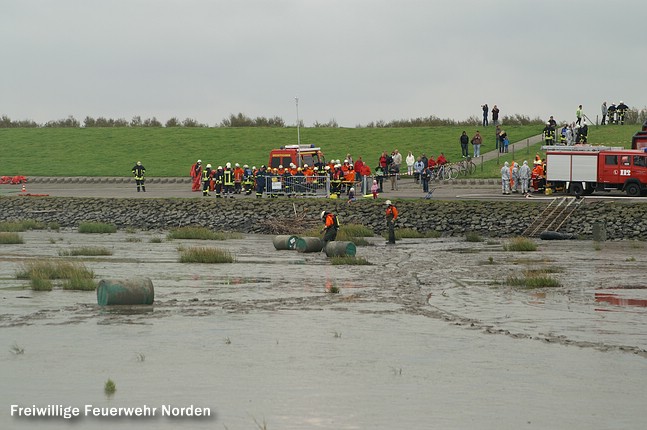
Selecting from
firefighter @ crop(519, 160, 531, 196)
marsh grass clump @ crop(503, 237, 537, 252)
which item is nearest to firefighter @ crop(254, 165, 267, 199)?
Answer: firefighter @ crop(519, 160, 531, 196)

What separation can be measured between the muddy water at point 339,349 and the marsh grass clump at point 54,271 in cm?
54

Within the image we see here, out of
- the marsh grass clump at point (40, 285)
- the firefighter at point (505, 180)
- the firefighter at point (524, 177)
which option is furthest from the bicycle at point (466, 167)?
the marsh grass clump at point (40, 285)

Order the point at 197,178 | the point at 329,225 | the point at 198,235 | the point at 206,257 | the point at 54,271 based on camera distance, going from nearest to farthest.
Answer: the point at 54,271
the point at 206,257
the point at 329,225
the point at 198,235
the point at 197,178

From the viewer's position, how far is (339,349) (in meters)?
19.9

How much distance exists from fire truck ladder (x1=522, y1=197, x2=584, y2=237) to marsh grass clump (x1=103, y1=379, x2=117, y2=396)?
30114 mm

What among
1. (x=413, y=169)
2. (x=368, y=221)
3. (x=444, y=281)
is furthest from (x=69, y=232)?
(x=444, y=281)

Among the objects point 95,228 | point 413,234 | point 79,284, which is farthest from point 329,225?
point 95,228

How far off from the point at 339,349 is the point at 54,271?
11.1m

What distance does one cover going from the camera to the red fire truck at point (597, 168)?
48969mm

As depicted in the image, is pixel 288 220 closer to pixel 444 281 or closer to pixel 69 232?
pixel 69 232

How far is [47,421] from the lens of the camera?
48.8 ft

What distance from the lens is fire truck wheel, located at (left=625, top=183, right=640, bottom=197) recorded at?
161 ft

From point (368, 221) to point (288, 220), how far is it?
10.5 ft

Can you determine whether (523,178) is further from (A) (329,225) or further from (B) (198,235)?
(A) (329,225)
